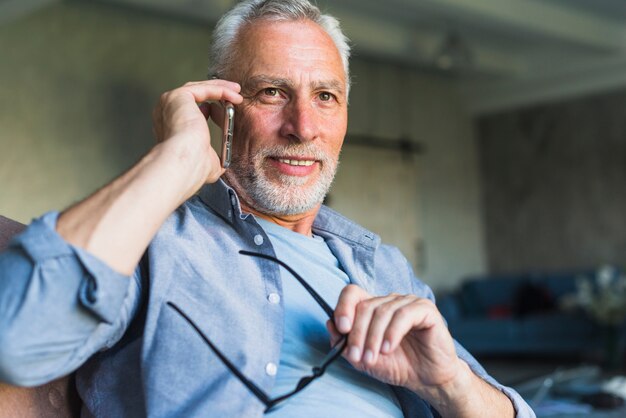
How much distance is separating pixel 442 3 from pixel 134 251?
5.57m

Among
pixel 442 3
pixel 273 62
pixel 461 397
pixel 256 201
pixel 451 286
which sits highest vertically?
pixel 442 3

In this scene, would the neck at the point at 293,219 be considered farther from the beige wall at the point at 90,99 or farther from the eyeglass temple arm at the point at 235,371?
the beige wall at the point at 90,99

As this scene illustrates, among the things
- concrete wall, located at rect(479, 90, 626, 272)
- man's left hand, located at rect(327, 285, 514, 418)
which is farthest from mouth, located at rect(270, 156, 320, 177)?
concrete wall, located at rect(479, 90, 626, 272)

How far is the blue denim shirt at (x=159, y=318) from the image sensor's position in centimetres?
89

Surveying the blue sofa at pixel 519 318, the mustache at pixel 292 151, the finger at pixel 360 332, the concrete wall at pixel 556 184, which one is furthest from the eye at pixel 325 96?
the concrete wall at pixel 556 184

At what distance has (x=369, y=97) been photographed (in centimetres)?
858

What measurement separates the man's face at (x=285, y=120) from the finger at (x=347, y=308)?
1.38 feet

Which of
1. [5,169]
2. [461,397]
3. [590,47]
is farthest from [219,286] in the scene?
[590,47]

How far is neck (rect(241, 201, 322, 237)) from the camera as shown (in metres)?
1.53

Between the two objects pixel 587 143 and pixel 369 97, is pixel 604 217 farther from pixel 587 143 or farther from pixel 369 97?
pixel 369 97

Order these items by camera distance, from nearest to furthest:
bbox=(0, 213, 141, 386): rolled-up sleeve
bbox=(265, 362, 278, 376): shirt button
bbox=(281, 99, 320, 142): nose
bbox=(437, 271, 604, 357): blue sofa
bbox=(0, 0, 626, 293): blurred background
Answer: bbox=(0, 213, 141, 386): rolled-up sleeve → bbox=(265, 362, 278, 376): shirt button → bbox=(281, 99, 320, 142): nose → bbox=(0, 0, 626, 293): blurred background → bbox=(437, 271, 604, 357): blue sofa

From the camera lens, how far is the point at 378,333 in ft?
3.42

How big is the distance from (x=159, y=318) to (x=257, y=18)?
0.70m

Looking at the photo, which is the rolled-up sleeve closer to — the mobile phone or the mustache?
the mobile phone
